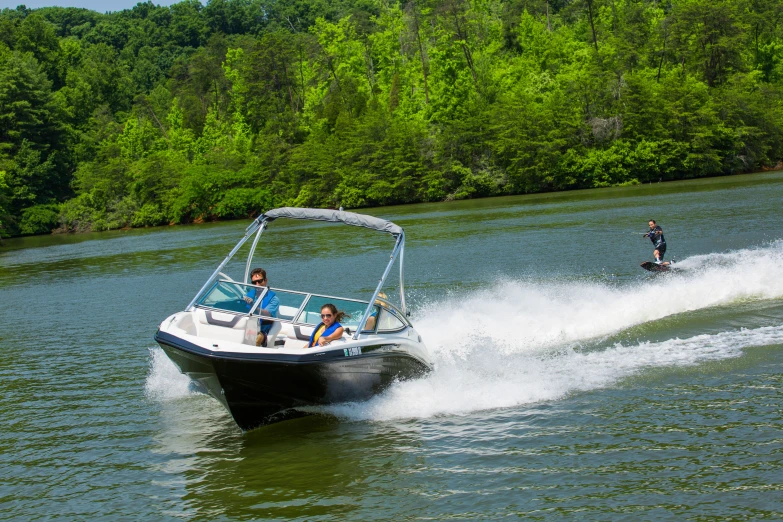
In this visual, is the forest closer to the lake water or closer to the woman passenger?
the lake water

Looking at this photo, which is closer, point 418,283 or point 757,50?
point 418,283

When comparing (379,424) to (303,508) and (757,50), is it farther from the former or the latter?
(757,50)

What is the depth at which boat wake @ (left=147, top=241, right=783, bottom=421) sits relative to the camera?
13.6 m

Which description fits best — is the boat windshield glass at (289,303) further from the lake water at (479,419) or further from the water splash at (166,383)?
the water splash at (166,383)

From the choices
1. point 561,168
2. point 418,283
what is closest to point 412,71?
point 561,168

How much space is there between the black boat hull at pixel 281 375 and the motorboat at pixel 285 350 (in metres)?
0.02

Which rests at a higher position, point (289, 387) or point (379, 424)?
point (289, 387)

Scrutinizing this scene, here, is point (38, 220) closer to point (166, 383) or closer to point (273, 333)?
point (166, 383)

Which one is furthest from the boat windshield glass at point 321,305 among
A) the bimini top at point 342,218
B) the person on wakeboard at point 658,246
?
the person on wakeboard at point 658,246

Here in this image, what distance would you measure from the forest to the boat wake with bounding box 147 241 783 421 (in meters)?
59.3

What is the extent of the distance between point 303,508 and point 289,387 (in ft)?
9.01

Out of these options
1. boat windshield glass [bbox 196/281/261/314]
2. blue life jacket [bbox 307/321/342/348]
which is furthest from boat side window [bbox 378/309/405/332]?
boat windshield glass [bbox 196/281/261/314]

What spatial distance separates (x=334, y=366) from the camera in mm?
12383

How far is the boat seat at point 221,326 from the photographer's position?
511 inches
